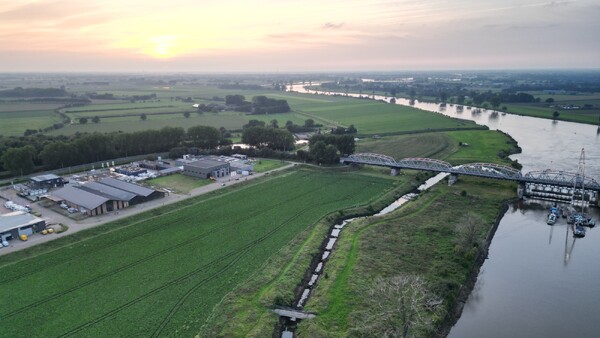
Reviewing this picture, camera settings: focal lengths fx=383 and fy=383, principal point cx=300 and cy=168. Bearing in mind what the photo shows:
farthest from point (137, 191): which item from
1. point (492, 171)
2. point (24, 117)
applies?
point (24, 117)

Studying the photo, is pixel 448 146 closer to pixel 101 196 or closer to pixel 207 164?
pixel 207 164

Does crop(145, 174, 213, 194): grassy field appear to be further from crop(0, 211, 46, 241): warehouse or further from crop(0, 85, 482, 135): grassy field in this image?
crop(0, 85, 482, 135): grassy field

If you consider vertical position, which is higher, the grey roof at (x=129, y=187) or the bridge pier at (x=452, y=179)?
the bridge pier at (x=452, y=179)

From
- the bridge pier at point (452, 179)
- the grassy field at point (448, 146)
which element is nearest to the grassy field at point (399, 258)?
the bridge pier at point (452, 179)

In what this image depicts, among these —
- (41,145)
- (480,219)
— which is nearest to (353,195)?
(480,219)

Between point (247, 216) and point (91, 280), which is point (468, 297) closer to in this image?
point (247, 216)

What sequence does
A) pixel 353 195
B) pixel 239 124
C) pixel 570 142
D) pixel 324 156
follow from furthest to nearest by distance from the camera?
pixel 239 124, pixel 570 142, pixel 324 156, pixel 353 195

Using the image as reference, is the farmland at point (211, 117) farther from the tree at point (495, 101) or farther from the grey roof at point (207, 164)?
the grey roof at point (207, 164)
